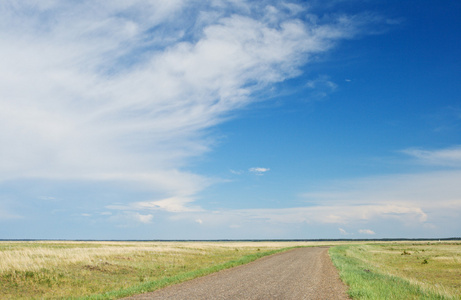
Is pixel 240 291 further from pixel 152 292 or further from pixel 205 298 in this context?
pixel 152 292

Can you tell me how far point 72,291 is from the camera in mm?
18062

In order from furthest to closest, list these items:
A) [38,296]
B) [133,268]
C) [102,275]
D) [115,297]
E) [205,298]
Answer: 1. [133,268]
2. [102,275]
3. [38,296]
4. [115,297]
5. [205,298]

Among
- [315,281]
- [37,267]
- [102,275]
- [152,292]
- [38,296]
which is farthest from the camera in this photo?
[102,275]

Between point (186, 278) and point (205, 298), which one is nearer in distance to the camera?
point (205, 298)

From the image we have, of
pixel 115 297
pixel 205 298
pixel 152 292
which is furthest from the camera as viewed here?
pixel 152 292

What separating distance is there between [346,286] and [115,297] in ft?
38.9

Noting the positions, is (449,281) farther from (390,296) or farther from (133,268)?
(133,268)

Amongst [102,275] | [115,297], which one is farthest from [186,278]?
[102,275]

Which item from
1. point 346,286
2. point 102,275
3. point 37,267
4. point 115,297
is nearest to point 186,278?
point 115,297

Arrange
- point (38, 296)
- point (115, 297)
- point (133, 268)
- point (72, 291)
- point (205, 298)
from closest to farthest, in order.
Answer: point (205, 298) → point (115, 297) → point (38, 296) → point (72, 291) → point (133, 268)

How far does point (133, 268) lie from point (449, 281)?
25.8 metres

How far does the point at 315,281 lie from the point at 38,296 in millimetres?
15280

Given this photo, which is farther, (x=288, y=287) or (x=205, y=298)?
(x=288, y=287)

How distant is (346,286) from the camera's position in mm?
17484
